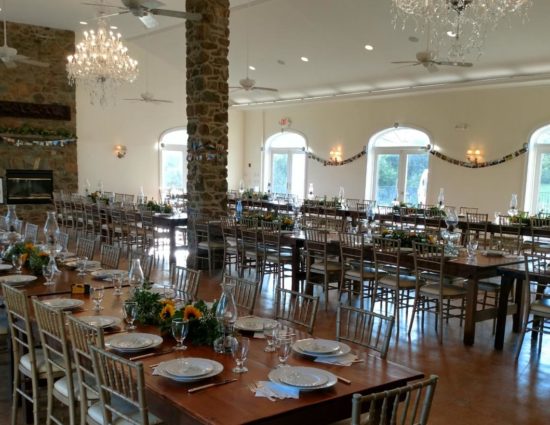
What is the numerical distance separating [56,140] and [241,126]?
6385 millimetres

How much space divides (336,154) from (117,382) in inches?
536

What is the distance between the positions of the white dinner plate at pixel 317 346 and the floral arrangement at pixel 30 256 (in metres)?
2.53

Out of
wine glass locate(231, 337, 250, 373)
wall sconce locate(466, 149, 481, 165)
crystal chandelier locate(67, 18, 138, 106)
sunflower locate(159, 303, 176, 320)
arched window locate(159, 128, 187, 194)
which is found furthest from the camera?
arched window locate(159, 128, 187, 194)

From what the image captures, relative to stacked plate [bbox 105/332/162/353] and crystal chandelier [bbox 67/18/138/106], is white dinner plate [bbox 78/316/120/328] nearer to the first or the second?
stacked plate [bbox 105/332/162/353]

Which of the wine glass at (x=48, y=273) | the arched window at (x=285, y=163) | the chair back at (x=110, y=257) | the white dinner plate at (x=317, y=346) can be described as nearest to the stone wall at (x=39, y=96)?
the arched window at (x=285, y=163)

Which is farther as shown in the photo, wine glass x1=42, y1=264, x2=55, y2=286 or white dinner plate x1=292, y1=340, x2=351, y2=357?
wine glass x1=42, y1=264, x2=55, y2=286

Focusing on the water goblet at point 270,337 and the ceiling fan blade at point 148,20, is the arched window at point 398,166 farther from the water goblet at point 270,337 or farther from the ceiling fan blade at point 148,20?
the water goblet at point 270,337

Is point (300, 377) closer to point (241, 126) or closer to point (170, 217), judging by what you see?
point (170, 217)

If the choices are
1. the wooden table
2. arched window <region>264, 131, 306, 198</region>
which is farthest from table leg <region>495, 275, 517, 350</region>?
arched window <region>264, 131, 306, 198</region>

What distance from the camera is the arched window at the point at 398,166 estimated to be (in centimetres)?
1366

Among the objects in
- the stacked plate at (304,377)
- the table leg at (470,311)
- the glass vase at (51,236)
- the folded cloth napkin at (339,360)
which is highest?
the glass vase at (51,236)

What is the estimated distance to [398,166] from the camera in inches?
558

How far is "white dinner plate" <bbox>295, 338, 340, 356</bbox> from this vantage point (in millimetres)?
2613

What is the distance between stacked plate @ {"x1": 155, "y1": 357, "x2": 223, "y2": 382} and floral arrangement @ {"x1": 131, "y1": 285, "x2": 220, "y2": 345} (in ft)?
0.86
